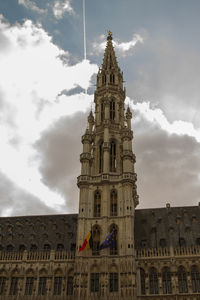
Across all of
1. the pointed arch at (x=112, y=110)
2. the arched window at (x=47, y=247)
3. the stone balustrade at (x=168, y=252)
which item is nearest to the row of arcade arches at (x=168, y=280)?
the stone balustrade at (x=168, y=252)

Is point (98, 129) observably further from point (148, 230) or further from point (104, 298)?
point (104, 298)

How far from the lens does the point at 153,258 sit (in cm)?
5394

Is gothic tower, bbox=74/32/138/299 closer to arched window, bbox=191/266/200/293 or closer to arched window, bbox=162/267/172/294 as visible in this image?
arched window, bbox=162/267/172/294

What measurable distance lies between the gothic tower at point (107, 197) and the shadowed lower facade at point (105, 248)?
16cm

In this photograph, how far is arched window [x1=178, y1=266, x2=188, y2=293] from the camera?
1994 inches

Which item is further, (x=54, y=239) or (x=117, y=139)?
(x=117, y=139)

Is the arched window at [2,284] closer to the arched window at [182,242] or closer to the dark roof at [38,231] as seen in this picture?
the dark roof at [38,231]

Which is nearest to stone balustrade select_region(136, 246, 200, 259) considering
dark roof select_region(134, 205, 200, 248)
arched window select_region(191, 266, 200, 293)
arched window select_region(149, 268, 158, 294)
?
dark roof select_region(134, 205, 200, 248)

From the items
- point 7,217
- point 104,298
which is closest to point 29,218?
point 7,217

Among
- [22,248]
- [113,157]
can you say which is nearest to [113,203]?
[113,157]

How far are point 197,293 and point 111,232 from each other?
53.5 feet

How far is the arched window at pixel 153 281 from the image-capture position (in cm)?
5155

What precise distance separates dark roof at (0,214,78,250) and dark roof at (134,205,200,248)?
13059 mm

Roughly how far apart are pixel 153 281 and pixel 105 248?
30.5 ft
